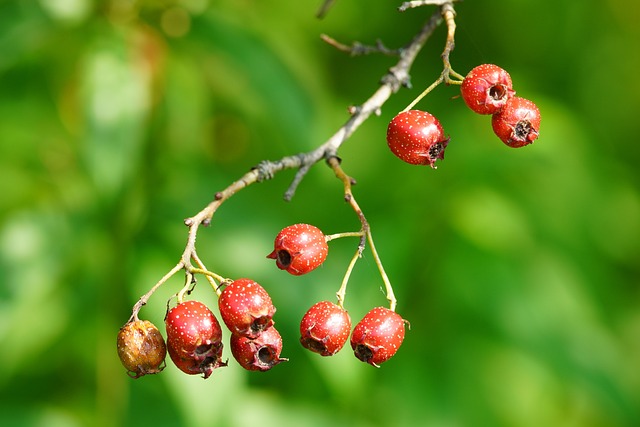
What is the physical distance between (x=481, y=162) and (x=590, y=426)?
192cm

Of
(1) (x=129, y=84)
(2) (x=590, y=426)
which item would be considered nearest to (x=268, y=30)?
(1) (x=129, y=84)

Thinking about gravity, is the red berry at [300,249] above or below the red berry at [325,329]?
above

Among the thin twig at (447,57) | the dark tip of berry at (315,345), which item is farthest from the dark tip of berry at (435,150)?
the dark tip of berry at (315,345)

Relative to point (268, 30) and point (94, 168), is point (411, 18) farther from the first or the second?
point (94, 168)

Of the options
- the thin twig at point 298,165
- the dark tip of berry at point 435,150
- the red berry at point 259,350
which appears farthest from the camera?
the dark tip of berry at point 435,150

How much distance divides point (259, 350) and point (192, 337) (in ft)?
0.63

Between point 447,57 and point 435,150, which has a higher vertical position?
point 447,57

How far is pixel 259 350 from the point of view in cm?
227

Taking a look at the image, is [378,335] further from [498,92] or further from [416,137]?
[498,92]

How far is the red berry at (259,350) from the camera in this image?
226 centimetres

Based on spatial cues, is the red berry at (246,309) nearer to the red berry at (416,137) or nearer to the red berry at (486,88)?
the red berry at (416,137)

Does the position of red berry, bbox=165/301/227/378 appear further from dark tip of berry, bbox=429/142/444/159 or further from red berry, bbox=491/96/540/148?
red berry, bbox=491/96/540/148

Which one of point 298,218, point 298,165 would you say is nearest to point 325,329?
point 298,165

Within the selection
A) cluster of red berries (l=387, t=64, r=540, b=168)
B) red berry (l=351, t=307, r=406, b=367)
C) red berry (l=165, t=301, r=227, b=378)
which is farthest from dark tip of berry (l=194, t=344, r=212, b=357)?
cluster of red berries (l=387, t=64, r=540, b=168)
